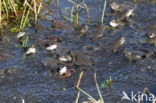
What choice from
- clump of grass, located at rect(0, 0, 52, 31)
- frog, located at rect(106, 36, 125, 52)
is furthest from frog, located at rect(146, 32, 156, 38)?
clump of grass, located at rect(0, 0, 52, 31)

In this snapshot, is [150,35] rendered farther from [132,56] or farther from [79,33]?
[79,33]

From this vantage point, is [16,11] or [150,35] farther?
[16,11]

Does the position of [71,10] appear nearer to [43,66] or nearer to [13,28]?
[13,28]

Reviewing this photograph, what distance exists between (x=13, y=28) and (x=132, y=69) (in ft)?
9.16

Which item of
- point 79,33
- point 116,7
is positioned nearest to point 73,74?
point 79,33

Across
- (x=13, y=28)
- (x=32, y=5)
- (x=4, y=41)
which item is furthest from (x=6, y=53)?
(x=32, y=5)

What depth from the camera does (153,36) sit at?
20.8 feet

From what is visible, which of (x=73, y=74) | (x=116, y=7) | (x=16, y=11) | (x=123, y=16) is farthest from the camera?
(x=116, y=7)

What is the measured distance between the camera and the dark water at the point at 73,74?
16.7ft

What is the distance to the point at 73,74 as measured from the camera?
5.48 m

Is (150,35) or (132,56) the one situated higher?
(150,35)

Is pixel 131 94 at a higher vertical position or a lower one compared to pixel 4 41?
lower

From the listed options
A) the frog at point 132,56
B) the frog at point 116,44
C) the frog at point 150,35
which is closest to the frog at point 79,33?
the frog at point 116,44

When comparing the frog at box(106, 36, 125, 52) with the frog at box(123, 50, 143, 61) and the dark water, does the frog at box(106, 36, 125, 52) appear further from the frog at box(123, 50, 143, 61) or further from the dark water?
the frog at box(123, 50, 143, 61)
